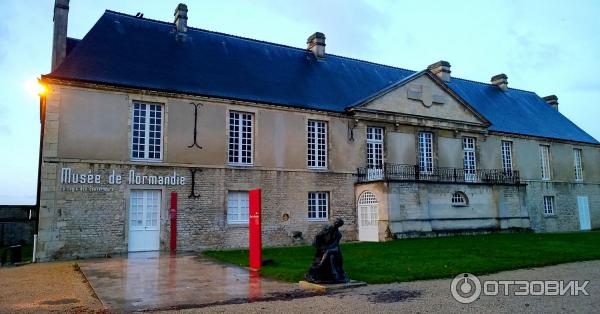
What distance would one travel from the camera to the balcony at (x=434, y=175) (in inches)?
881

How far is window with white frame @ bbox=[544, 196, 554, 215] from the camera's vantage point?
2922 centimetres

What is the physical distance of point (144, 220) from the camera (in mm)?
17516

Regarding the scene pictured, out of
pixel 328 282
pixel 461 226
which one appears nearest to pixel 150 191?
pixel 328 282

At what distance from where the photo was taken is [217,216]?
18703 millimetres

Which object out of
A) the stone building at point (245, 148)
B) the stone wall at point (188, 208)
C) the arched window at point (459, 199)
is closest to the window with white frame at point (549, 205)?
the stone building at point (245, 148)

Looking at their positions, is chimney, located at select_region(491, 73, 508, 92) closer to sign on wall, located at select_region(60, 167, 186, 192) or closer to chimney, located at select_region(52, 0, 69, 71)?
sign on wall, located at select_region(60, 167, 186, 192)

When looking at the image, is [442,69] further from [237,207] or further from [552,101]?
[237,207]

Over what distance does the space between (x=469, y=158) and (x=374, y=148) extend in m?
6.74

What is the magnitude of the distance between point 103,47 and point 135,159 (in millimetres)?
4952

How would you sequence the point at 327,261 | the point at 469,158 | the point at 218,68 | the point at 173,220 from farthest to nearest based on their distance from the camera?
the point at 469,158
the point at 218,68
the point at 173,220
the point at 327,261

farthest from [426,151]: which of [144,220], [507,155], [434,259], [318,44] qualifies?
[144,220]

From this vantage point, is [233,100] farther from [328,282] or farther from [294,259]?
[328,282]

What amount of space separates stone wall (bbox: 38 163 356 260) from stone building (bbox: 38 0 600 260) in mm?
50

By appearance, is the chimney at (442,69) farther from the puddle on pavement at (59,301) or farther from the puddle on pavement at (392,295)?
the puddle on pavement at (59,301)
